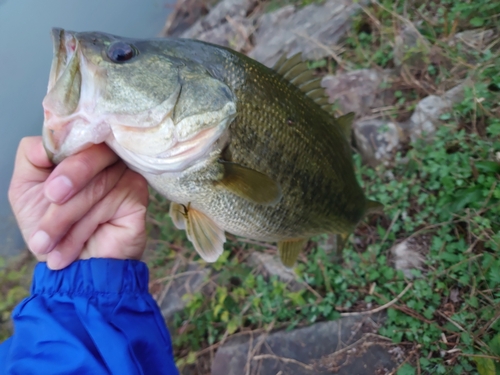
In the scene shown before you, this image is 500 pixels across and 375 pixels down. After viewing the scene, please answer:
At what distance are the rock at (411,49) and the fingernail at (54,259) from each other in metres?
2.34

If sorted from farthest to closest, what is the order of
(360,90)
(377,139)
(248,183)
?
(360,90) → (377,139) → (248,183)

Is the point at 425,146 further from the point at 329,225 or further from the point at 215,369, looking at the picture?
the point at 215,369

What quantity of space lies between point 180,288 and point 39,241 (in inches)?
70.0

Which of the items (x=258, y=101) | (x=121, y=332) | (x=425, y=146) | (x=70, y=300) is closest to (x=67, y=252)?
(x=70, y=300)

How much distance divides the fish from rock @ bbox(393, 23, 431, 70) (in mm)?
1372

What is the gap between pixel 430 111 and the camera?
7.00ft

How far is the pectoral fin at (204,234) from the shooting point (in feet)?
4.03

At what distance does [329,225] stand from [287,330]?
836mm

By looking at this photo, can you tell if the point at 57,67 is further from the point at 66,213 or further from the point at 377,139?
the point at 377,139

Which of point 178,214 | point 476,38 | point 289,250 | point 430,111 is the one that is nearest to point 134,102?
point 178,214

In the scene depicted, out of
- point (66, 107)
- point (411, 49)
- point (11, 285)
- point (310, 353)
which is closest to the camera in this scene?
point (66, 107)

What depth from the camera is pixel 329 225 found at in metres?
1.46

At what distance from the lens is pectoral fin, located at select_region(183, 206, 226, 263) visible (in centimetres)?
123

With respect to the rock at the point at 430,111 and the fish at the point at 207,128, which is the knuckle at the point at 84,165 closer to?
the fish at the point at 207,128
